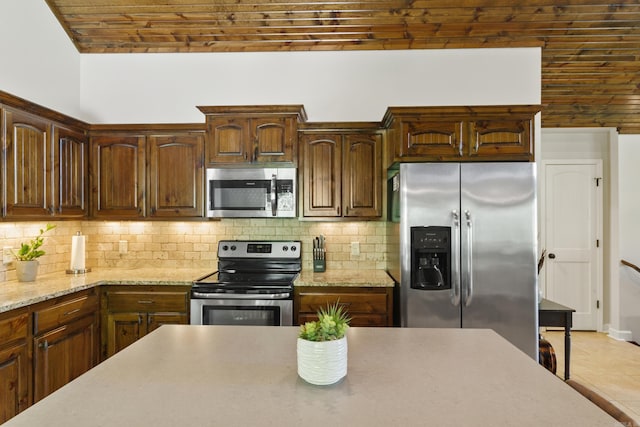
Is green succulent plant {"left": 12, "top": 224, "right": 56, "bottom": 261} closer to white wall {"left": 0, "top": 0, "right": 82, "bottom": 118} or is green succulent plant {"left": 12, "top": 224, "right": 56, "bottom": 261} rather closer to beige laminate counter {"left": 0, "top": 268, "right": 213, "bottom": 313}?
beige laminate counter {"left": 0, "top": 268, "right": 213, "bottom": 313}

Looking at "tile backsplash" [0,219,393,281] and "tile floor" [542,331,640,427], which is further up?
"tile backsplash" [0,219,393,281]

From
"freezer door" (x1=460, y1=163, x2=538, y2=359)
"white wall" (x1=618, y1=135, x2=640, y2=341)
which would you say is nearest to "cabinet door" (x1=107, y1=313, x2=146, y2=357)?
"freezer door" (x1=460, y1=163, x2=538, y2=359)

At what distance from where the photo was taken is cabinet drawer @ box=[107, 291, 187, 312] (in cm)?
315

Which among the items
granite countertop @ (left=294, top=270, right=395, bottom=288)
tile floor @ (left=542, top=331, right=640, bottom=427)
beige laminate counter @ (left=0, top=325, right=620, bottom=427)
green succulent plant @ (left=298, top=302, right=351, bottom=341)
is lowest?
tile floor @ (left=542, top=331, right=640, bottom=427)

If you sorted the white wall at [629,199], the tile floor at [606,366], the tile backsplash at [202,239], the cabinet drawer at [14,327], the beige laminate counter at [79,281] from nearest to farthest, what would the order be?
1. the cabinet drawer at [14,327]
2. the beige laminate counter at [79,281]
3. the tile floor at [606,366]
4. the tile backsplash at [202,239]
5. the white wall at [629,199]

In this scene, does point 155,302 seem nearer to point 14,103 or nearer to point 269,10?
point 14,103

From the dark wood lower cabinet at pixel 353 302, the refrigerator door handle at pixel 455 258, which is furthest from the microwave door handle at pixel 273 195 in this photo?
the refrigerator door handle at pixel 455 258

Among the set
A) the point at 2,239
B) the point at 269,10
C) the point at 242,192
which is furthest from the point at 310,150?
the point at 2,239

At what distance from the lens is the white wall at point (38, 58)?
9.94ft

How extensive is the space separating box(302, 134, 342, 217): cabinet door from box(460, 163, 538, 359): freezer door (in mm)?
1098

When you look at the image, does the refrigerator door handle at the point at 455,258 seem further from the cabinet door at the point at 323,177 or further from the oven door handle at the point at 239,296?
the oven door handle at the point at 239,296

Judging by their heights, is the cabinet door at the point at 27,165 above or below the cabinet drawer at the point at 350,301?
above

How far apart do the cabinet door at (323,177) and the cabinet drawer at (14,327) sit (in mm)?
2110

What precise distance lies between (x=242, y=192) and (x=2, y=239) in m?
1.85
